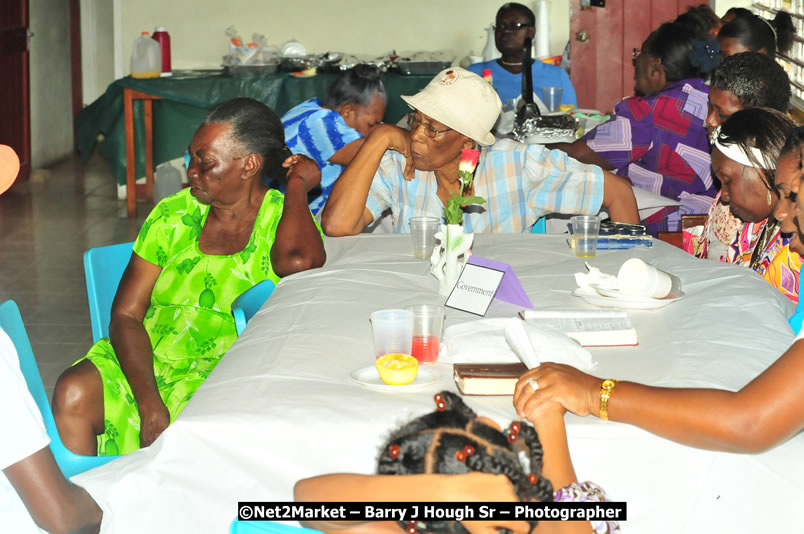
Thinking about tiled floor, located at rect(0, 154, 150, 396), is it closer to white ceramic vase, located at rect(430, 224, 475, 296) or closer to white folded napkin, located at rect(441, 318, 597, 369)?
white ceramic vase, located at rect(430, 224, 475, 296)

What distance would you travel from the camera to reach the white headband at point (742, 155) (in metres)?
2.48

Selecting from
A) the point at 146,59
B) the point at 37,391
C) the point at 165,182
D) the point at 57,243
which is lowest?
the point at 57,243

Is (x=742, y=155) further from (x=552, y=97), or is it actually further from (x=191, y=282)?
(x=552, y=97)

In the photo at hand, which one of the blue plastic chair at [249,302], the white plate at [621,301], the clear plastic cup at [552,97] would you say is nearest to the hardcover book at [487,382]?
the white plate at [621,301]

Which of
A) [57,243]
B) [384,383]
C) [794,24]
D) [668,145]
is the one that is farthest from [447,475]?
[794,24]

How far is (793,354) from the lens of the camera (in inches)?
56.5

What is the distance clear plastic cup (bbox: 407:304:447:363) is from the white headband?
123 centimetres

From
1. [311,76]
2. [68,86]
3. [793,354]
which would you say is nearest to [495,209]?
[793,354]

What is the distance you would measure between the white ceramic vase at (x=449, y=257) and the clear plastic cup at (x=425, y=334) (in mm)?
448

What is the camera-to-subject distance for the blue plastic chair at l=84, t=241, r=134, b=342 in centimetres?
250

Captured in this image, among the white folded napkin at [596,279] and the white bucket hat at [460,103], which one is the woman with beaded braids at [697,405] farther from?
the white bucket hat at [460,103]

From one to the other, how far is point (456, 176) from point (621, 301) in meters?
0.99

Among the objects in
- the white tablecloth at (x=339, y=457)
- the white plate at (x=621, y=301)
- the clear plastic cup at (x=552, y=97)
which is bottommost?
the white tablecloth at (x=339, y=457)

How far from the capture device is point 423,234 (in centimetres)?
248
